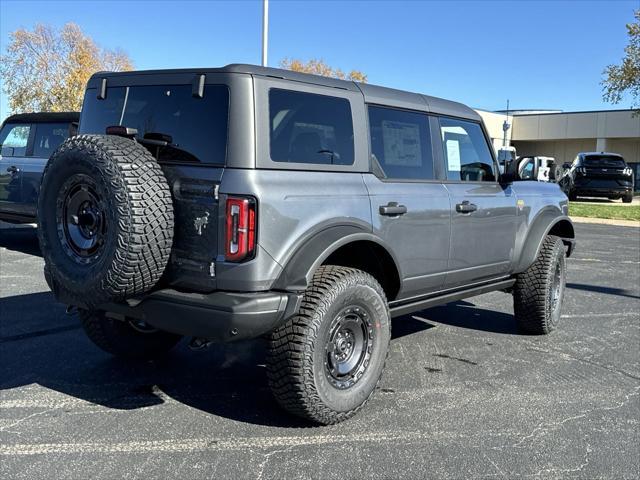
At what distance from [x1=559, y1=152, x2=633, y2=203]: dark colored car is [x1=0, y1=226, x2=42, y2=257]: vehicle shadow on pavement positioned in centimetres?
1915

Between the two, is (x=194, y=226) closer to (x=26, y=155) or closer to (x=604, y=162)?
(x=26, y=155)

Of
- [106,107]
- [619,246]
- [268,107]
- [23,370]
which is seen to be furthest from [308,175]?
[619,246]

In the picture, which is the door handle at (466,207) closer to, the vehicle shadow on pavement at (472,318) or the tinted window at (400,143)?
the tinted window at (400,143)

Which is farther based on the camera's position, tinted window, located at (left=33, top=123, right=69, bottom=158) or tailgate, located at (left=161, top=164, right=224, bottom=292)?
tinted window, located at (left=33, top=123, right=69, bottom=158)

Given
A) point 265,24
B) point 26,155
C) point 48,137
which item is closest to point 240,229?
point 48,137

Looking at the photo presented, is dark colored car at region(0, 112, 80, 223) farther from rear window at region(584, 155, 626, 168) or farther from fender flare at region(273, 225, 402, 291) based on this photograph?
rear window at region(584, 155, 626, 168)

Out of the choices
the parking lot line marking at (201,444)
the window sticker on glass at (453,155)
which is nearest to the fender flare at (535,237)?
the window sticker on glass at (453,155)

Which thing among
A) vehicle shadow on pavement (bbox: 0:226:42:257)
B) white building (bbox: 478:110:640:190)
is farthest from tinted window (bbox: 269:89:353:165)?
white building (bbox: 478:110:640:190)

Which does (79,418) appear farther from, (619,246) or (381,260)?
(619,246)

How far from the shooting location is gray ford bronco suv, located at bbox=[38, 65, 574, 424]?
3.14m

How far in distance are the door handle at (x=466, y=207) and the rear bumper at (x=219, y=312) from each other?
1.78 m

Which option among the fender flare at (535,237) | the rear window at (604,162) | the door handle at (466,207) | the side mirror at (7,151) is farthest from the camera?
the rear window at (604,162)

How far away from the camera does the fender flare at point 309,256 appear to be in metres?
3.27

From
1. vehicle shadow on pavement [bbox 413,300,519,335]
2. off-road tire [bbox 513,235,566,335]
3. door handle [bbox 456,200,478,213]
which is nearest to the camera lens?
door handle [bbox 456,200,478,213]
